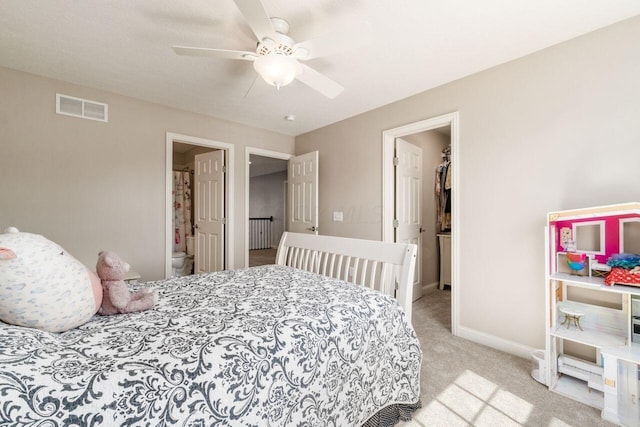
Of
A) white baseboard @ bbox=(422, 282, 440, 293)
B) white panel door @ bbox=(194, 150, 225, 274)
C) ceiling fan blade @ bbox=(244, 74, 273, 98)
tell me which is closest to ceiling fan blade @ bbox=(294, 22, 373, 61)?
ceiling fan blade @ bbox=(244, 74, 273, 98)

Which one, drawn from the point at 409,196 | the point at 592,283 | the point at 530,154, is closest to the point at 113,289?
the point at 592,283

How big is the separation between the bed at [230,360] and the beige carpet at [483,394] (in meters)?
0.23

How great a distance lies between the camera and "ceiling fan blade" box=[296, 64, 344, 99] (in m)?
1.94

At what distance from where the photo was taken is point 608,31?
6.22 ft

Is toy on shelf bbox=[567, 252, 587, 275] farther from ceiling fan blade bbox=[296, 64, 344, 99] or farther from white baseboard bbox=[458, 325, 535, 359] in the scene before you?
ceiling fan blade bbox=[296, 64, 344, 99]

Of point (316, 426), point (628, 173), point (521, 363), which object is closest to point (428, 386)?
point (521, 363)

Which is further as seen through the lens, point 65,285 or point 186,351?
point 65,285

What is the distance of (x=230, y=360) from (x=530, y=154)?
8.50 ft

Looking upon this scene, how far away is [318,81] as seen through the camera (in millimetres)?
2057

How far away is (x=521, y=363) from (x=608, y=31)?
2.51 metres

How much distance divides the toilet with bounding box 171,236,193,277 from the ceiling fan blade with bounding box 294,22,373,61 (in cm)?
344

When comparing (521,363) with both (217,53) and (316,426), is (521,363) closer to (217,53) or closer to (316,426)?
(316,426)

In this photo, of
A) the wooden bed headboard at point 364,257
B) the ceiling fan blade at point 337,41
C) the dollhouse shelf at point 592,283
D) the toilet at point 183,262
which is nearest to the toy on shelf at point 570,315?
the dollhouse shelf at point 592,283

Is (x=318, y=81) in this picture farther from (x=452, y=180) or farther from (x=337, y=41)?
(x=452, y=180)
